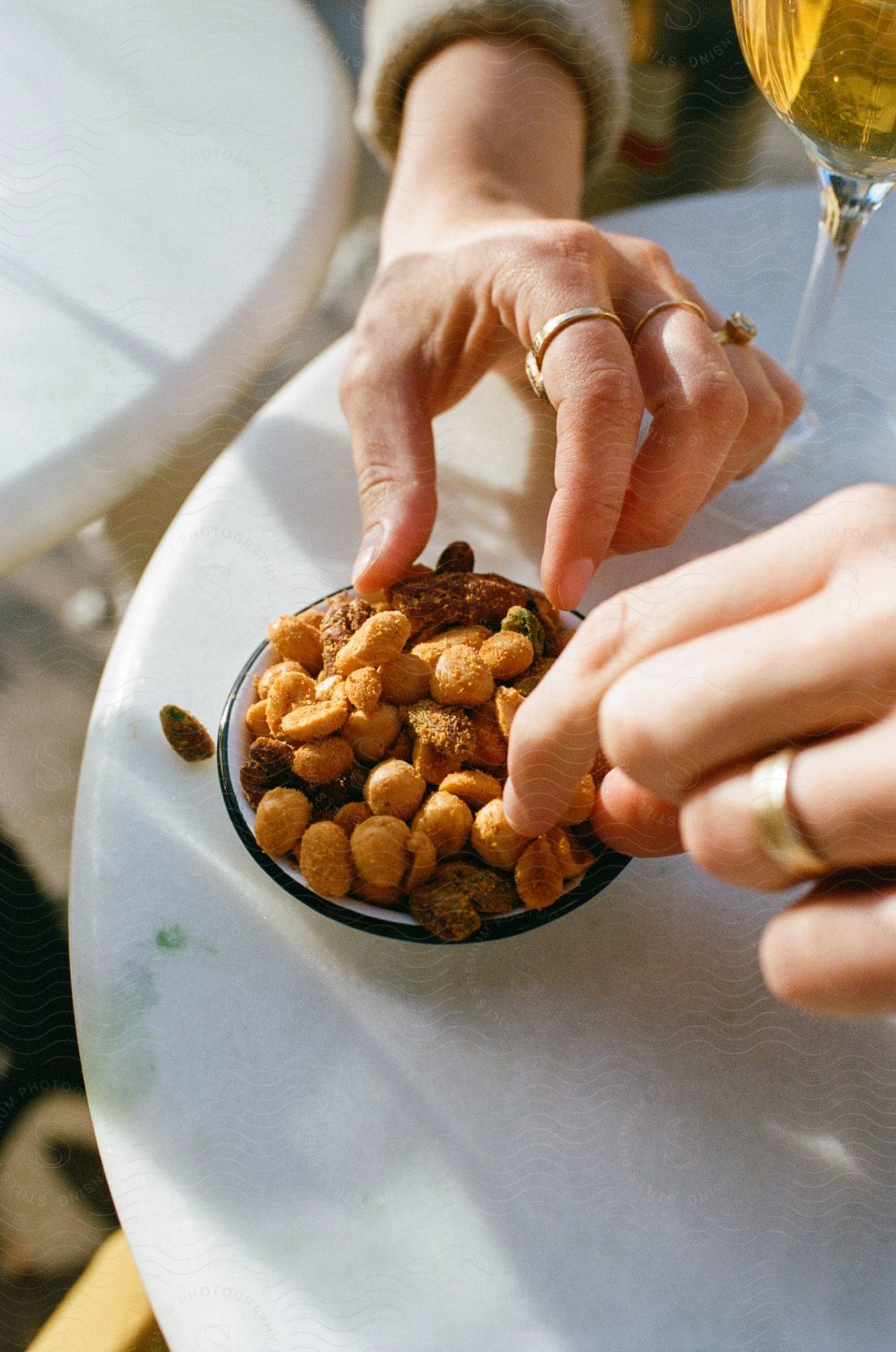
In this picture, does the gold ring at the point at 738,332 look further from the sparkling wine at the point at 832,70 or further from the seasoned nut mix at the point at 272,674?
the seasoned nut mix at the point at 272,674

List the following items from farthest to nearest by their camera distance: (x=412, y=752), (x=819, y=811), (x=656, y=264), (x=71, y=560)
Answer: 1. (x=71, y=560)
2. (x=656, y=264)
3. (x=412, y=752)
4. (x=819, y=811)

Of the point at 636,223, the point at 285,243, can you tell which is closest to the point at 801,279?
the point at 636,223

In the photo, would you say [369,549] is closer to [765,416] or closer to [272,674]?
[272,674]

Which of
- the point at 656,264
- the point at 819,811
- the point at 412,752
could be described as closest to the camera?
the point at 819,811

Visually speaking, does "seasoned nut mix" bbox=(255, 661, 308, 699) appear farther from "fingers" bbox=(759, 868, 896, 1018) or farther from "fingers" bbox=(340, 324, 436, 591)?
"fingers" bbox=(759, 868, 896, 1018)

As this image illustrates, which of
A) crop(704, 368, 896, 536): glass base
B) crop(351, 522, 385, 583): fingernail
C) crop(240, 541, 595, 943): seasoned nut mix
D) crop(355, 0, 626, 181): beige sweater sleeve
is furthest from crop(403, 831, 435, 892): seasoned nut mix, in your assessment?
crop(355, 0, 626, 181): beige sweater sleeve

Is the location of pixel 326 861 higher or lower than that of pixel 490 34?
lower

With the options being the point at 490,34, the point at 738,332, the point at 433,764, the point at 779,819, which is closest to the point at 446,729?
the point at 433,764
